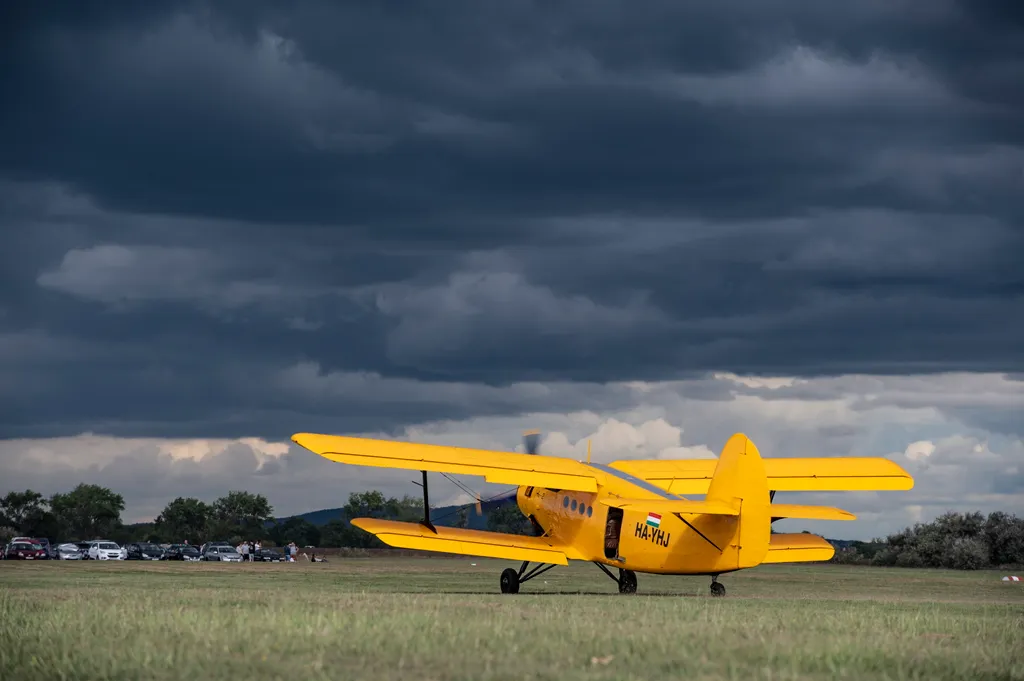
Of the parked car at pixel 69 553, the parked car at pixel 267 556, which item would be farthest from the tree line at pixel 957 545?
the parked car at pixel 69 553

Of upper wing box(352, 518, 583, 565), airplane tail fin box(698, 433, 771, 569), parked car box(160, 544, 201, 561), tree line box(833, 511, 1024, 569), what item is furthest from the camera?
parked car box(160, 544, 201, 561)

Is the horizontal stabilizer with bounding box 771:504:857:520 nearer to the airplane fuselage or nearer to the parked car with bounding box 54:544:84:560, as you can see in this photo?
the airplane fuselage

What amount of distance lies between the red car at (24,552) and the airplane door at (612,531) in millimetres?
68594

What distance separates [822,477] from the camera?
34.6 m

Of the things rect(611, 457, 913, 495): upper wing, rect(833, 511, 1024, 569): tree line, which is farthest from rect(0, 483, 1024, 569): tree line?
rect(611, 457, 913, 495): upper wing

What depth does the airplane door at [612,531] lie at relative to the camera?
102 feet

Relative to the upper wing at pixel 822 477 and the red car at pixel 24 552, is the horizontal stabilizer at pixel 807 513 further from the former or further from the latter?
the red car at pixel 24 552

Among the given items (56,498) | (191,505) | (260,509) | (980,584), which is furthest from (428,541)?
(56,498)

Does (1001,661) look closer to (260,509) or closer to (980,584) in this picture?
(980,584)

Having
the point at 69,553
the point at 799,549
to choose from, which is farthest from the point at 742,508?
the point at 69,553

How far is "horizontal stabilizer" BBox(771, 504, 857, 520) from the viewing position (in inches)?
1325

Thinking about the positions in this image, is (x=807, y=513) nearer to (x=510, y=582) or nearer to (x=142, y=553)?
(x=510, y=582)

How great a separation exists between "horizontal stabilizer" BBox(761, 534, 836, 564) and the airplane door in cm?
417

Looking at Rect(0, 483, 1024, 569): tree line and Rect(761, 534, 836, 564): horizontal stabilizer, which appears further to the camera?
Rect(0, 483, 1024, 569): tree line
